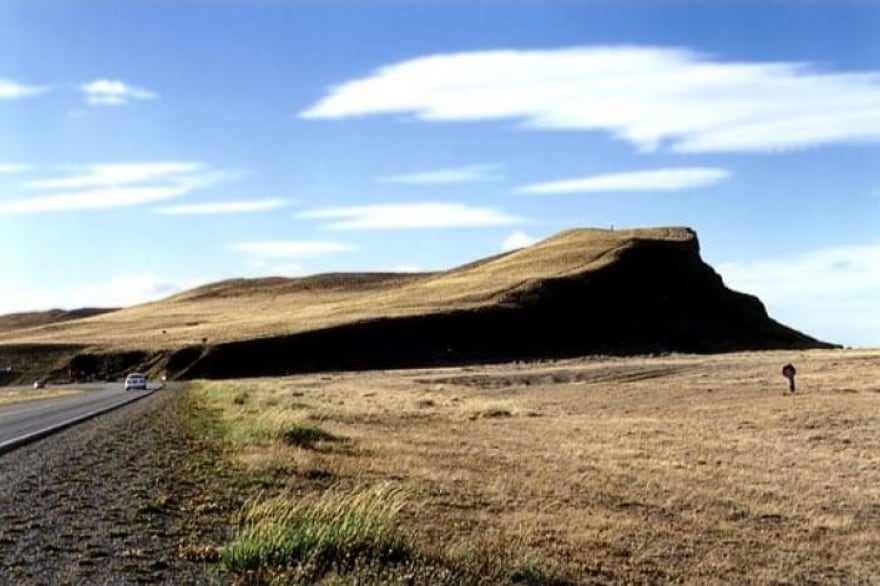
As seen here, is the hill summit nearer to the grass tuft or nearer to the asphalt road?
the asphalt road

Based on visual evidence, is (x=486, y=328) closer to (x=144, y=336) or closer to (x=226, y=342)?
(x=226, y=342)

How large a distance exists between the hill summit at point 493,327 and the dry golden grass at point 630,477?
73115 millimetres

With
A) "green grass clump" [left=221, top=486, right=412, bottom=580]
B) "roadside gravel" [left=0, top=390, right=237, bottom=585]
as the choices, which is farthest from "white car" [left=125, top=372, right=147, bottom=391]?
"green grass clump" [left=221, top=486, right=412, bottom=580]

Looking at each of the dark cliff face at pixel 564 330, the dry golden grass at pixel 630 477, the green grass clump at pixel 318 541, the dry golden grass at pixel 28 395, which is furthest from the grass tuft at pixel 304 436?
the dark cliff face at pixel 564 330

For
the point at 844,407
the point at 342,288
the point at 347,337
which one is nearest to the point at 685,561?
the point at 844,407

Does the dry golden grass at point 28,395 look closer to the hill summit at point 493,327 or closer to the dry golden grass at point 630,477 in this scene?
the dry golden grass at point 630,477

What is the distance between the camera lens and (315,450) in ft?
79.5

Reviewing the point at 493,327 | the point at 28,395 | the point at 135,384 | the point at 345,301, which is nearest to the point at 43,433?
the point at 28,395

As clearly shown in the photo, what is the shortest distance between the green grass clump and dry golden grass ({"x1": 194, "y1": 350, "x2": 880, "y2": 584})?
2.85ft

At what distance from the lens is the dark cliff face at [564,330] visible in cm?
11506

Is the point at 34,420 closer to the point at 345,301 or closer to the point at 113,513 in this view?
the point at 113,513

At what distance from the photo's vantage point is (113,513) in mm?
14852

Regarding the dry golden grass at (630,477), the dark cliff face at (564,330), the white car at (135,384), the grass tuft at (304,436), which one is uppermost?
the dark cliff face at (564,330)

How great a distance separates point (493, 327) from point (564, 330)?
7861mm
